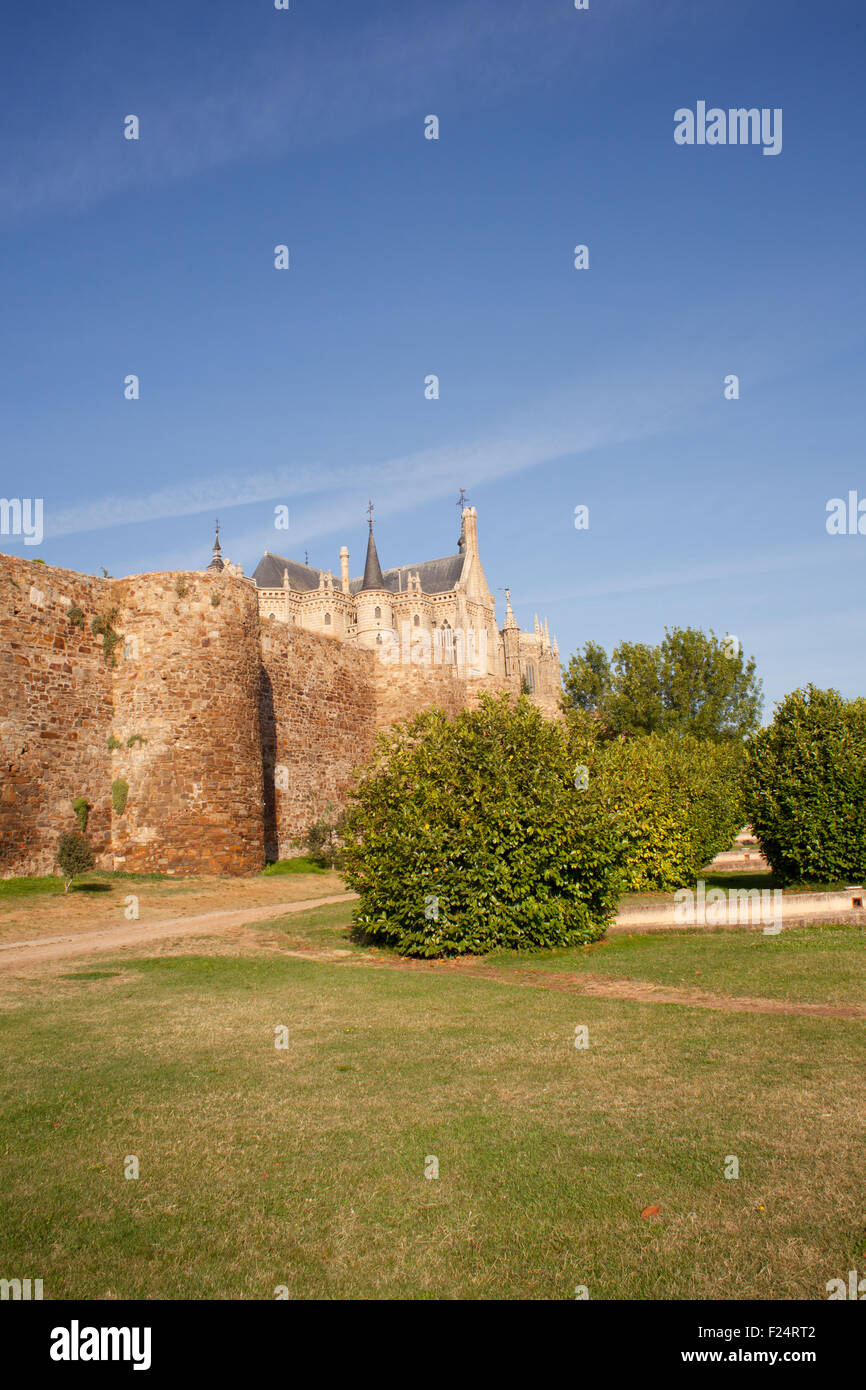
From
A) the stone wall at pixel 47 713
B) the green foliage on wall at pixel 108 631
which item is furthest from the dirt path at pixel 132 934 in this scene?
the green foliage on wall at pixel 108 631

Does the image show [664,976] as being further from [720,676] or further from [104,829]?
[720,676]

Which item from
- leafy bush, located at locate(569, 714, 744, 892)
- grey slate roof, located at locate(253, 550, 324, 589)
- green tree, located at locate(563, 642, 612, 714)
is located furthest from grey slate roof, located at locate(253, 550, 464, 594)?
leafy bush, located at locate(569, 714, 744, 892)

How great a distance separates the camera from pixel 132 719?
20.6 m

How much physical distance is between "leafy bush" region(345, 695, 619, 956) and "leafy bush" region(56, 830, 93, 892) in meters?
7.37

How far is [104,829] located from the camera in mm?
20219

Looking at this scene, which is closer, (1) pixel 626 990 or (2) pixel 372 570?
(1) pixel 626 990

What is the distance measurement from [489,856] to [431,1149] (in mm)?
6774

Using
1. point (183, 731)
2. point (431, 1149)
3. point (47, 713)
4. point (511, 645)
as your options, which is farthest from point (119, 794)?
point (511, 645)

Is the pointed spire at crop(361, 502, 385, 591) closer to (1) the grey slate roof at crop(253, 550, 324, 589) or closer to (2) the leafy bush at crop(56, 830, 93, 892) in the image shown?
(1) the grey slate roof at crop(253, 550, 324, 589)

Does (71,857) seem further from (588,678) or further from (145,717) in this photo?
(588,678)

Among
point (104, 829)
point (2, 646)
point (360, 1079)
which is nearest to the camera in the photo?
point (360, 1079)
